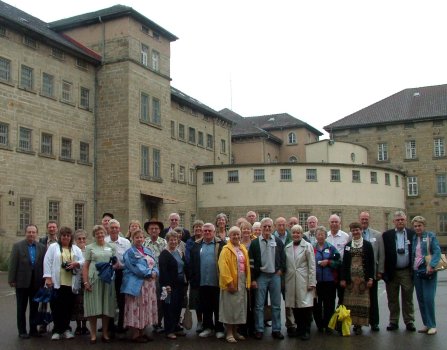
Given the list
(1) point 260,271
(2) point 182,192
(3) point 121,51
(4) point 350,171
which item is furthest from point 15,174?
(4) point 350,171

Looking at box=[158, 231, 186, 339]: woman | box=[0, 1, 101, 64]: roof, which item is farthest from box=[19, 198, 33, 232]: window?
box=[158, 231, 186, 339]: woman

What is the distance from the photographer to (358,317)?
33.8 feet

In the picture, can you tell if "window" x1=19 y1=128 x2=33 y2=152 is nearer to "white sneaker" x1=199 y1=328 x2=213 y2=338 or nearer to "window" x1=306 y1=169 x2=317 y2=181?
"window" x1=306 y1=169 x2=317 y2=181

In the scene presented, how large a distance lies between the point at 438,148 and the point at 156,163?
111ft

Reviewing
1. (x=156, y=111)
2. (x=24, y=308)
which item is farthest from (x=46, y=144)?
(x=24, y=308)

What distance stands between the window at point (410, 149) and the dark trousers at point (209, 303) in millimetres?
54316

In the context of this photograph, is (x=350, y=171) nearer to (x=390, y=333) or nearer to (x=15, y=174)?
(x=15, y=174)

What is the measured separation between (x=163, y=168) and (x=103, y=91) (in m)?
6.35

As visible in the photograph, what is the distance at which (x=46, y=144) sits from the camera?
32.7 m

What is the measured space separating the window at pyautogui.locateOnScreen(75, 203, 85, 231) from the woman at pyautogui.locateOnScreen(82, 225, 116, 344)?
24.9m

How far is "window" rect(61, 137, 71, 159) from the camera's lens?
1331 inches

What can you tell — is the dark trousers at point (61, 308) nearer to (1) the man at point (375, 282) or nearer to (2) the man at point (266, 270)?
(2) the man at point (266, 270)

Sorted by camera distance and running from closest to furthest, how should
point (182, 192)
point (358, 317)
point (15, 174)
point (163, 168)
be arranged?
point (358, 317) < point (15, 174) < point (163, 168) < point (182, 192)

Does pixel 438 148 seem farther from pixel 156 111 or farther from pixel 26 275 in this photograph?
pixel 26 275
